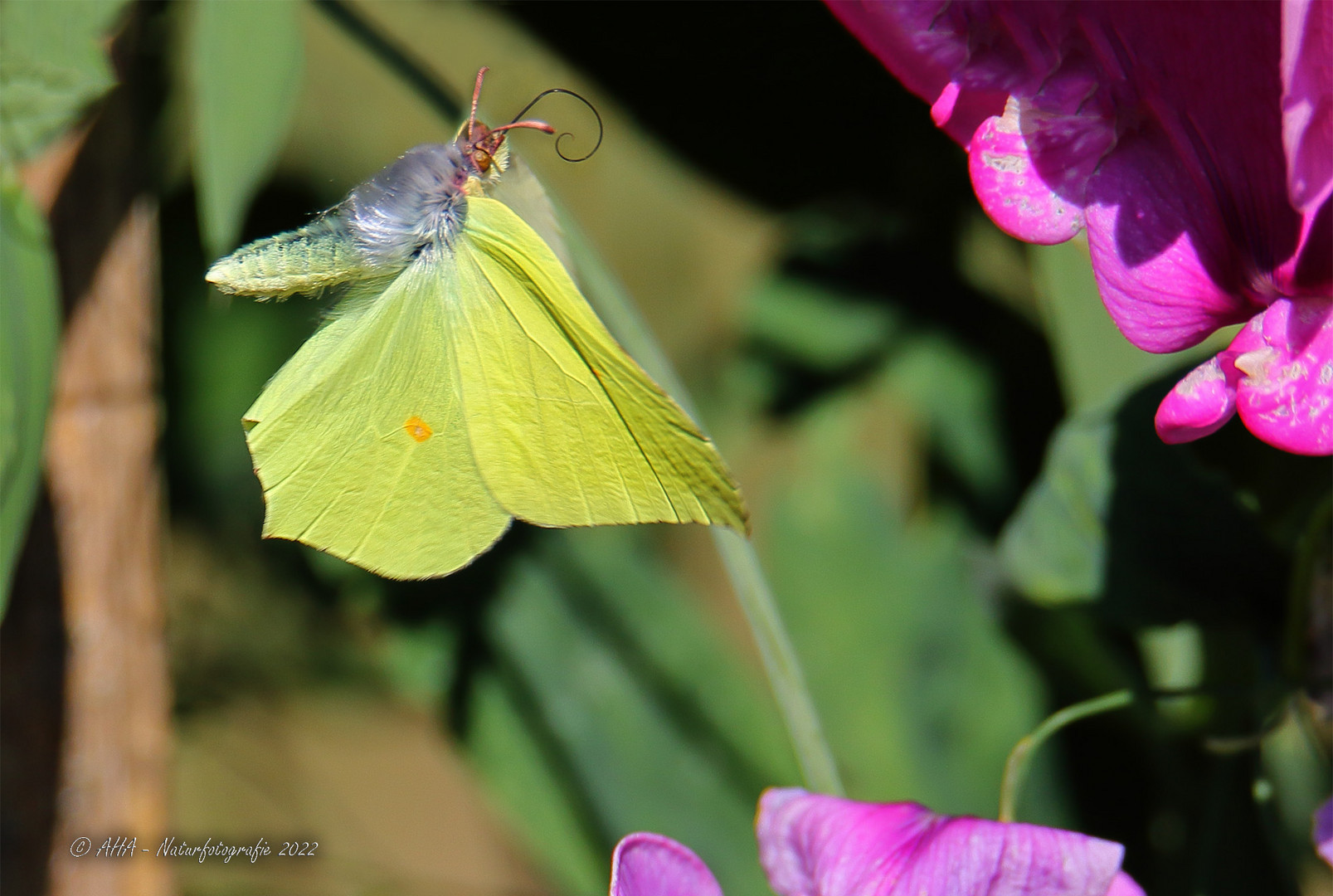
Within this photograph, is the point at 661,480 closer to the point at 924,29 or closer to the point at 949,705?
the point at 924,29

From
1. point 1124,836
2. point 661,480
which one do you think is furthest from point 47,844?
point 1124,836

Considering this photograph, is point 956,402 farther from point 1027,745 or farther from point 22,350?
point 22,350

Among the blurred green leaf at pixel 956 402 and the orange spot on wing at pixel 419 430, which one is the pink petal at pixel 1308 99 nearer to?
the orange spot on wing at pixel 419 430

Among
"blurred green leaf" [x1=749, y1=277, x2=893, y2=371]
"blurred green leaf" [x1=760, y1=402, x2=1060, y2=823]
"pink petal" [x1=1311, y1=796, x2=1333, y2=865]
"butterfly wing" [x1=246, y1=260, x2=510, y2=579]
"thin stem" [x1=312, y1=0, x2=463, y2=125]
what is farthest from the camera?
"blurred green leaf" [x1=749, y1=277, x2=893, y2=371]

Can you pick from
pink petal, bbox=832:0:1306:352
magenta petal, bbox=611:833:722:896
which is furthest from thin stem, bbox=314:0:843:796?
pink petal, bbox=832:0:1306:352

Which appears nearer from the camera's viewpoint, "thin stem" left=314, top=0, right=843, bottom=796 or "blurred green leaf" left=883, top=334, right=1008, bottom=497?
"thin stem" left=314, top=0, right=843, bottom=796

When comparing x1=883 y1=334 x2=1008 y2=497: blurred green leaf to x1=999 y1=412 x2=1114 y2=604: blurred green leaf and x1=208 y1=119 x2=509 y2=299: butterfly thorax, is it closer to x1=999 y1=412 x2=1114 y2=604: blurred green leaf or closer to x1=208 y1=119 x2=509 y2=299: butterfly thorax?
x1=999 y1=412 x2=1114 y2=604: blurred green leaf

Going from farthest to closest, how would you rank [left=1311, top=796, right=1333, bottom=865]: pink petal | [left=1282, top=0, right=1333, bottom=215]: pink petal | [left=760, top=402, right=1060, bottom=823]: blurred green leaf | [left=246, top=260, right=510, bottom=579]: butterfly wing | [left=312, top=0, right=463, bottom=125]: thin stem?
[left=760, top=402, right=1060, bottom=823]: blurred green leaf, [left=312, top=0, right=463, bottom=125]: thin stem, [left=246, top=260, right=510, bottom=579]: butterfly wing, [left=1311, top=796, right=1333, bottom=865]: pink petal, [left=1282, top=0, right=1333, bottom=215]: pink petal
